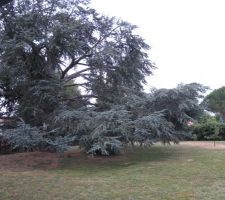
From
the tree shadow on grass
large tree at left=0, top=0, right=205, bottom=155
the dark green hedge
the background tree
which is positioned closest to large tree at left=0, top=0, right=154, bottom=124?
large tree at left=0, top=0, right=205, bottom=155

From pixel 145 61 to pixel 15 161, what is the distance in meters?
7.39

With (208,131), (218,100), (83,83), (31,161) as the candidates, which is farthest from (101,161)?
(218,100)

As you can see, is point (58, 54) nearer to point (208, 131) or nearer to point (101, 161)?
point (101, 161)

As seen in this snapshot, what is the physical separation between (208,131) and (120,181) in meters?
18.7

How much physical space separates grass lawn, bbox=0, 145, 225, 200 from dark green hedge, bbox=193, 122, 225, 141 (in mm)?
13011

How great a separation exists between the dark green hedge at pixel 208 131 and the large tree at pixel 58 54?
10777 millimetres

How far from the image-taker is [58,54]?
16.5 metres

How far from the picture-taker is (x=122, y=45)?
17328mm

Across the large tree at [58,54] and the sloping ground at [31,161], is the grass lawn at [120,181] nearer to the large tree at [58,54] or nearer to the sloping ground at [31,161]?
the sloping ground at [31,161]

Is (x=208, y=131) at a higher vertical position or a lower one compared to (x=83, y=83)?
lower

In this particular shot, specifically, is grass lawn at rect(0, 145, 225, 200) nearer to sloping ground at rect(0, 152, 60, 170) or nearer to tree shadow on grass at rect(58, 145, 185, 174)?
tree shadow on grass at rect(58, 145, 185, 174)

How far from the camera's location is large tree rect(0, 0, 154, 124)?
15781 mm

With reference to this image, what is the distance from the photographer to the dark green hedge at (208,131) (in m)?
27.4

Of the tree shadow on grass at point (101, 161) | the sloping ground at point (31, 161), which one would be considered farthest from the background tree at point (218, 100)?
the sloping ground at point (31, 161)
